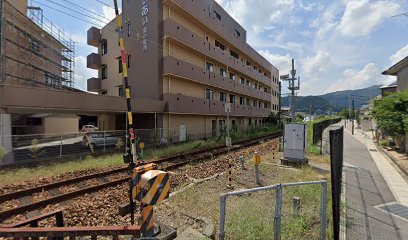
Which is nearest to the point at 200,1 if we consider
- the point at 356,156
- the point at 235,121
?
the point at 235,121

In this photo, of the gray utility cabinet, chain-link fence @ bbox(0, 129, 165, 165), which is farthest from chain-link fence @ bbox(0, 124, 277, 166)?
the gray utility cabinet

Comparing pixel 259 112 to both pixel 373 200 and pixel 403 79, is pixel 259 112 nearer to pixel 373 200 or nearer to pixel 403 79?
pixel 403 79

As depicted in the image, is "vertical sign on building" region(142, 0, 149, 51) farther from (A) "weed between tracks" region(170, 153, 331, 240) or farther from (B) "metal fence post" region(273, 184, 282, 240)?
(B) "metal fence post" region(273, 184, 282, 240)

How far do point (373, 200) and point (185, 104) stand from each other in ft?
54.2

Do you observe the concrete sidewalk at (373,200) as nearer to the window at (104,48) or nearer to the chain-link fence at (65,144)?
A: the chain-link fence at (65,144)

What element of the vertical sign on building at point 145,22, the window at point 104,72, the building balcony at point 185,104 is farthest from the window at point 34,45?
the building balcony at point 185,104

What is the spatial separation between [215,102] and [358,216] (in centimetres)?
2068

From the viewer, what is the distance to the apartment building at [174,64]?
66.2ft

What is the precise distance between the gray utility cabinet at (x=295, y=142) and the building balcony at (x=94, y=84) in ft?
77.5

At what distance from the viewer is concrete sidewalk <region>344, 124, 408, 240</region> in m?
4.98

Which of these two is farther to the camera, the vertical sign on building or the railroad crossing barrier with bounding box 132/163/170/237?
the vertical sign on building

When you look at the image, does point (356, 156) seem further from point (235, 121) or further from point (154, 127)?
point (235, 121)

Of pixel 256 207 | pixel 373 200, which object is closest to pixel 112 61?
pixel 256 207

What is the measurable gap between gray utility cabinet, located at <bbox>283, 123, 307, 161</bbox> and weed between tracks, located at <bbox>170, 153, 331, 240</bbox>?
7.02ft
